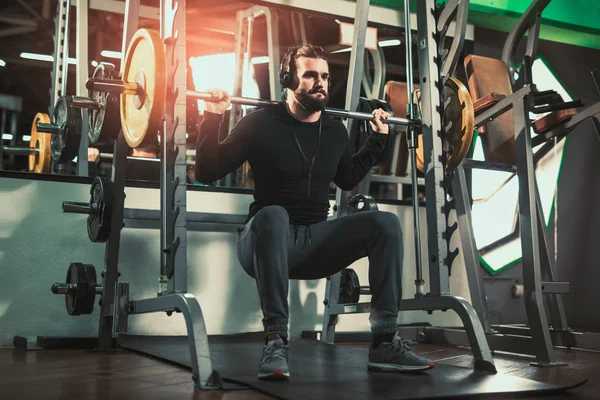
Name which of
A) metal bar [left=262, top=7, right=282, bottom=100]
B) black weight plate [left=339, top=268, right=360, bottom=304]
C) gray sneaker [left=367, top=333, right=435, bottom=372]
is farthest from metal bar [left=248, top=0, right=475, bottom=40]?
gray sneaker [left=367, top=333, right=435, bottom=372]

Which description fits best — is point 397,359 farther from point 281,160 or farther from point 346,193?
point 346,193

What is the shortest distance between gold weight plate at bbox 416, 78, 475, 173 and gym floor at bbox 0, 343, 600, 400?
79cm

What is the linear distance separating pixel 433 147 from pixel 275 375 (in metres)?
1.10

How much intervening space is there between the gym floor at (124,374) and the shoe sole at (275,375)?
0.11m

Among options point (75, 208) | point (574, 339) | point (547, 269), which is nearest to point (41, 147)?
point (75, 208)

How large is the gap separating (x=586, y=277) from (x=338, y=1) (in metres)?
2.47

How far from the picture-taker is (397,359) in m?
2.12

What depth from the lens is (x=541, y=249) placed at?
3.34 meters

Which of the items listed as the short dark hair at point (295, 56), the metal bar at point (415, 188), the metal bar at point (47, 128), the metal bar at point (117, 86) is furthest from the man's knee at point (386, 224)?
the metal bar at point (47, 128)

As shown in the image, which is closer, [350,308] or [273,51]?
[350,308]

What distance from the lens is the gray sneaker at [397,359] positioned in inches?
83.4

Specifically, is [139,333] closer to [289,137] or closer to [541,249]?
[289,137]

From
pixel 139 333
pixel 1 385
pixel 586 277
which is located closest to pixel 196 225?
pixel 139 333

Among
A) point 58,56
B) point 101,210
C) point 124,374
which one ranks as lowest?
point 124,374
